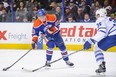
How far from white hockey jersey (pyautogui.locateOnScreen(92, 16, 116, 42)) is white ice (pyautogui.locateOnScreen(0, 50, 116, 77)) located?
2.26 ft

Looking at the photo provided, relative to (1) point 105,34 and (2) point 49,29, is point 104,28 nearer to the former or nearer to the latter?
(1) point 105,34

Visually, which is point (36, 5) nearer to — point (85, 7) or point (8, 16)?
point (8, 16)

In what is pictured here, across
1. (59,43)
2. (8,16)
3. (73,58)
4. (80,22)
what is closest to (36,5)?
(8,16)

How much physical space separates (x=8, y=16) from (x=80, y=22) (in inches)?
82.7

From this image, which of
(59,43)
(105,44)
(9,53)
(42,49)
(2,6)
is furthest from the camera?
(2,6)

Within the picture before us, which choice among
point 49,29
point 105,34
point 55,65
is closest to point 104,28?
point 105,34

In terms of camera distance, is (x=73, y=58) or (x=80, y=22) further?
(x=80, y=22)

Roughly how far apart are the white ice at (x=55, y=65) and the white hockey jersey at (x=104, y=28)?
2.26 feet

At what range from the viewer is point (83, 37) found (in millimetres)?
9156

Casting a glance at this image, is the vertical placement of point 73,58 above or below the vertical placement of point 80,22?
below

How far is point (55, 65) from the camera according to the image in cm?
696

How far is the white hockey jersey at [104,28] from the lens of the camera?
5453 millimetres

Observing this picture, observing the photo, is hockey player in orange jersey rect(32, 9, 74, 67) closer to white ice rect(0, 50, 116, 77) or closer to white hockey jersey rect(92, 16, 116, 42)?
white ice rect(0, 50, 116, 77)

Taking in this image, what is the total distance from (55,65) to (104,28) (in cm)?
180
